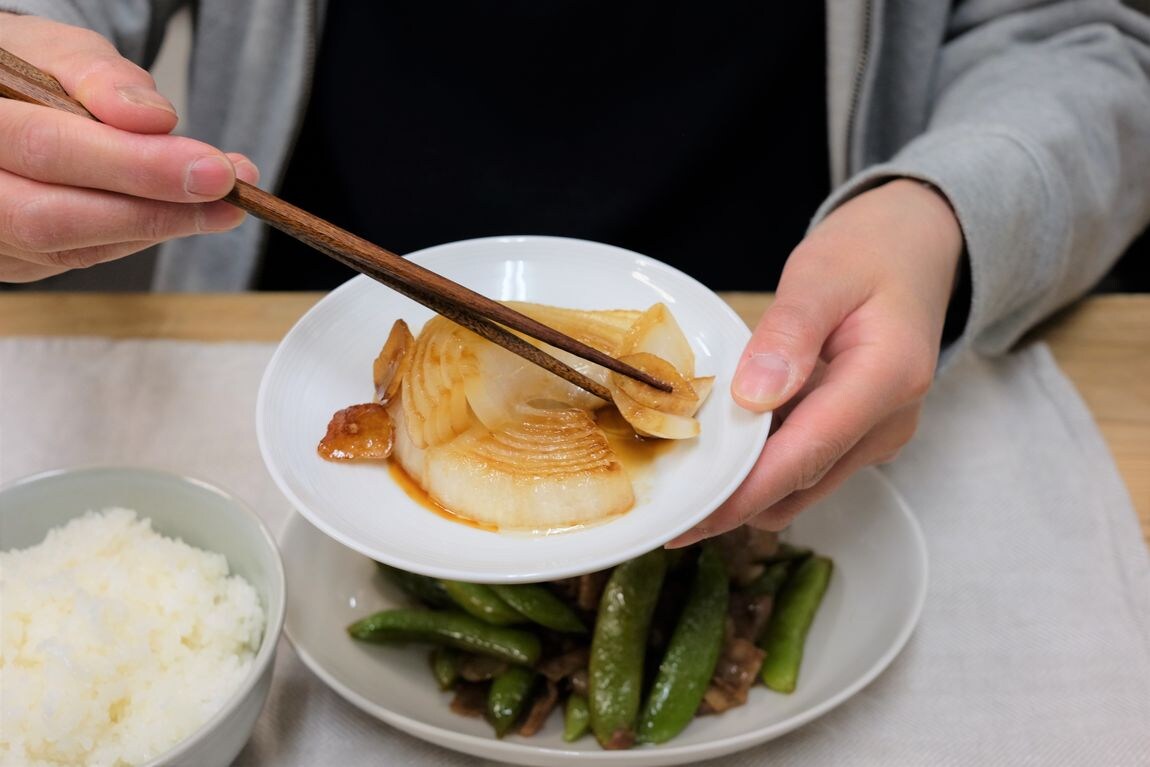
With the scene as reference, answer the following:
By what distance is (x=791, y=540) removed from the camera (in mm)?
1575

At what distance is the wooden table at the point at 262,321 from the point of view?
1903mm

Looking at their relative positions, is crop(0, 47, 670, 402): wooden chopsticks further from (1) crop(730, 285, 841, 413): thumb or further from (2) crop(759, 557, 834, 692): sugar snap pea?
(2) crop(759, 557, 834, 692): sugar snap pea

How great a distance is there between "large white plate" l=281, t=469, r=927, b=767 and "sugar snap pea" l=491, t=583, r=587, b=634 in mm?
145

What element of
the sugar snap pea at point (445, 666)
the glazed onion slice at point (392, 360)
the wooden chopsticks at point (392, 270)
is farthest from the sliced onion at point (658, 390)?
the sugar snap pea at point (445, 666)

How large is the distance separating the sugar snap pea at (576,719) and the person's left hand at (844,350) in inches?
14.7

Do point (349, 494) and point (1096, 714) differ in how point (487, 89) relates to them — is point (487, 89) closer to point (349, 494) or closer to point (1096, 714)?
point (349, 494)

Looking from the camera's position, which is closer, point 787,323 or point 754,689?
point 787,323

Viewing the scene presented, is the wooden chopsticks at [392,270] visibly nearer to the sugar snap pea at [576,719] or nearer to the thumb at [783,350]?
the thumb at [783,350]

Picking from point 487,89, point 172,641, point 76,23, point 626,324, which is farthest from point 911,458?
point 76,23

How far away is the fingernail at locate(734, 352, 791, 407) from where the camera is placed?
1.08 m

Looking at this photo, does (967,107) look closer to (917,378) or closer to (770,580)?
(917,378)

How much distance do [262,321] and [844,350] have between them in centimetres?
131

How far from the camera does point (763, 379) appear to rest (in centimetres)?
109

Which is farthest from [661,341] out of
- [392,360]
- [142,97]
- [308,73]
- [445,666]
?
[308,73]
